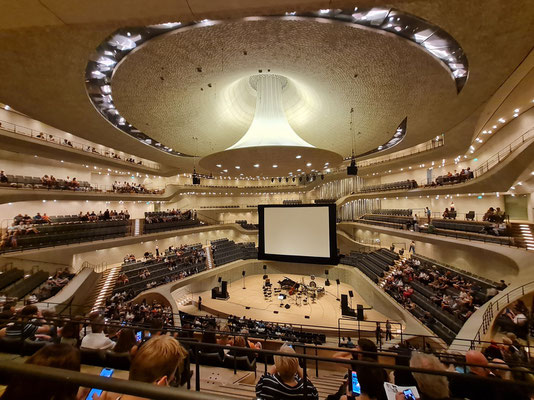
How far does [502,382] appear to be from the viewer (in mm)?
1246

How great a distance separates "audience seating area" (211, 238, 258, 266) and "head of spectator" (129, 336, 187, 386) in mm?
22374

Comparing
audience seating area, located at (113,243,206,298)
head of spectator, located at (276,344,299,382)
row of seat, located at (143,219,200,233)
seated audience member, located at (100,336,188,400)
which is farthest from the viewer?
row of seat, located at (143,219,200,233)

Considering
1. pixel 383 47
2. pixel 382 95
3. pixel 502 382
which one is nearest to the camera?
pixel 502 382

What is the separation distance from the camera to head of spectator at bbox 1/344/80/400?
4.46ft

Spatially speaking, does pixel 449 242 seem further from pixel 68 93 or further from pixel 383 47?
pixel 68 93

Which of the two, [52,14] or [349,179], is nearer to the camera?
[52,14]

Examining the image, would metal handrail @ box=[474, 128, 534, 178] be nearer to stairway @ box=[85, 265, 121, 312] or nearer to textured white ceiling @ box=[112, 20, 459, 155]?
textured white ceiling @ box=[112, 20, 459, 155]

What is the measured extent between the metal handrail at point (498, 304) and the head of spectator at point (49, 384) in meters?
10.2

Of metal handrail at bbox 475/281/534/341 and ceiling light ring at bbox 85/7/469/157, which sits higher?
ceiling light ring at bbox 85/7/469/157

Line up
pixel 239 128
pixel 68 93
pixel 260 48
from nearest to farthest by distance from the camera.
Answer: pixel 260 48
pixel 68 93
pixel 239 128

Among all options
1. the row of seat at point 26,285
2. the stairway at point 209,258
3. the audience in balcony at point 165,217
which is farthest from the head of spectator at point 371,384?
the audience in balcony at point 165,217

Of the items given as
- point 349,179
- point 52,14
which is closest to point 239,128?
Answer: point 52,14

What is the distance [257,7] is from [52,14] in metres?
1.88

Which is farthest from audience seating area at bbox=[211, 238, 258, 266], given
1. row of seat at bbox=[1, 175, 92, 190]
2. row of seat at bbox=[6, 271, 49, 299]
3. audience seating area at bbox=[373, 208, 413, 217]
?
audience seating area at bbox=[373, 208, 413, 217]
